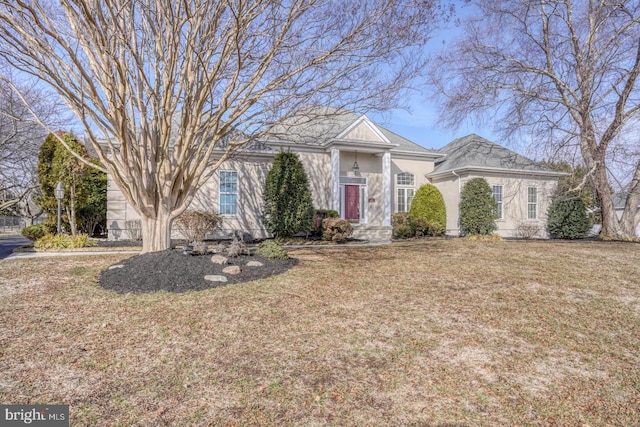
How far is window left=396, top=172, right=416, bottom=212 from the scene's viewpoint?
17.0 m

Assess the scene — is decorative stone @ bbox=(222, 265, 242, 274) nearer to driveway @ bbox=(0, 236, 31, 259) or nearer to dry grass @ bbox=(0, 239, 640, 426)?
dry grass @ bbox=(0, 239, 640, 426)

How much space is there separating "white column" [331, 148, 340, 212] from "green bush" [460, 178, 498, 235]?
19.2ft

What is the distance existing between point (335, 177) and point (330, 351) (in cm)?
1150

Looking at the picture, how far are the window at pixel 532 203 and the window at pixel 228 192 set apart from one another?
14.4m

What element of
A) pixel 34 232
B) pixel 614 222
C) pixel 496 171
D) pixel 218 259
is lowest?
pixel 218 259

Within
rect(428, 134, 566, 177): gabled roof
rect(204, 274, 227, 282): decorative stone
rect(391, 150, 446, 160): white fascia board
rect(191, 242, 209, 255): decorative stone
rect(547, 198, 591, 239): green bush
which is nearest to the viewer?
rect(204, 274, 227, 282): decorative stone

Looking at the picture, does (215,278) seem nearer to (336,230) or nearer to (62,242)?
(62,242)

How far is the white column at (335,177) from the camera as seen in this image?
14.8 metres

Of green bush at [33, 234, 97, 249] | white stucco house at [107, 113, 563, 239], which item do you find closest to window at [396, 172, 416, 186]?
white stucco house at [107, 113, 563, 239]

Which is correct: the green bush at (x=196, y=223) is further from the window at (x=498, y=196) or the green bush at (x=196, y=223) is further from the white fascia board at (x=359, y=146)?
the window at (x=498, y=196)

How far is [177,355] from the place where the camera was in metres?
3.51

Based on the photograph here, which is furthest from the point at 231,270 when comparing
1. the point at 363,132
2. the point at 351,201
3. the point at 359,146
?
the point at 363,132

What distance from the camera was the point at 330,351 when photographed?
365 centimetres

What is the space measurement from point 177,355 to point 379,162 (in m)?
14.2
